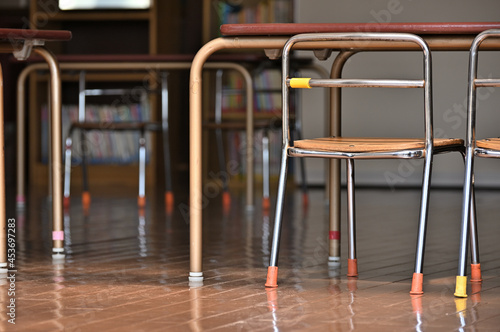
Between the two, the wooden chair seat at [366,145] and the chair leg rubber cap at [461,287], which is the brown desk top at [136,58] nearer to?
the wooden chair seat at [366,145]

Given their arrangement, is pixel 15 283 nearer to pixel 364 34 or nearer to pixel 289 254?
pixel 289 254

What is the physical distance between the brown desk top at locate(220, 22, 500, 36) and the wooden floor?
2.17 ft

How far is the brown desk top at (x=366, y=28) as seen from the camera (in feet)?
6.86

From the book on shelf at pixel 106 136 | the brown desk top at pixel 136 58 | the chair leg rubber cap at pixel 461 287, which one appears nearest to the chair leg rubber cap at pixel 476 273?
the chair leg rubber cap at pixel 461 287

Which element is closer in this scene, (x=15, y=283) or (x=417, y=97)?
(x=15, y=283)

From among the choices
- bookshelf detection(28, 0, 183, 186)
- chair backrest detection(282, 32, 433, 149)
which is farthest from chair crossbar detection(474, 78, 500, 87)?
bookshelf detection(28, 0, 183, 186)

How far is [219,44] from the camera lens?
2.24 metres

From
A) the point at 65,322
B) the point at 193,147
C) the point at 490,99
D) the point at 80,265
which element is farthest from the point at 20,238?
the point at 490,99

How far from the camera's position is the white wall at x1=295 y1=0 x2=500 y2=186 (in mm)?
5508

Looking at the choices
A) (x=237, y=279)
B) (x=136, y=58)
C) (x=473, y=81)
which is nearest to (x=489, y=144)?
(x=473, y=81)

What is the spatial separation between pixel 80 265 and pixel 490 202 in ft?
9.15

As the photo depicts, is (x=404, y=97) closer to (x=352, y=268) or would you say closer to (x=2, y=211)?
(x=352, y=268)

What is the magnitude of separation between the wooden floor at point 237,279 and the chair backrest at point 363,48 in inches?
16.0

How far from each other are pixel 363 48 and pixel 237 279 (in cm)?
72
